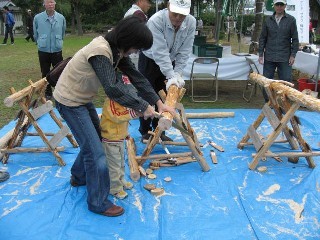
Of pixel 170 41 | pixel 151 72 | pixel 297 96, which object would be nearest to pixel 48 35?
pixel 151 72

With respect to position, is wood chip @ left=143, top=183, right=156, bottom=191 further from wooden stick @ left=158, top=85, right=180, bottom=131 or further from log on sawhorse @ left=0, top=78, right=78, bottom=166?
log on sawhorse @ left=0, top=78, right=78, bottom=166

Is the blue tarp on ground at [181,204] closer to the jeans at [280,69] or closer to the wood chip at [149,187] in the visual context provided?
the wood chip at [149,187]

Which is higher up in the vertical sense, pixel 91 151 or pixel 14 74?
pixel 14 74

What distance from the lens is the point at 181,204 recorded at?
297 cm

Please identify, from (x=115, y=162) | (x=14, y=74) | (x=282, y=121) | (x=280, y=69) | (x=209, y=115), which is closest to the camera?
(x=115, y=162)

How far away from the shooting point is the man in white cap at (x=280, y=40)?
17.5ft

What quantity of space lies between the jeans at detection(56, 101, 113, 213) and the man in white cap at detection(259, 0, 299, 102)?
3.61 meters

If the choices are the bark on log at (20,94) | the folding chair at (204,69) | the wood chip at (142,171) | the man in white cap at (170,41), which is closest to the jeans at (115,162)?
the wood chip at (142,171)

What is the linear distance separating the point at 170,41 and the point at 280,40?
7.96 feet

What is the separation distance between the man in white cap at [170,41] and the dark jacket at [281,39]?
2.14 metres

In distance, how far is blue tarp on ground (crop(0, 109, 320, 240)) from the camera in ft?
8.50

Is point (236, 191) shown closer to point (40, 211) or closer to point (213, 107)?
point (40, 211)

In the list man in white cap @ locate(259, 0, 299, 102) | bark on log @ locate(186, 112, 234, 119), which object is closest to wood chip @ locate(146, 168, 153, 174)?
bark on log @ locate(186, 112, 234, 119)

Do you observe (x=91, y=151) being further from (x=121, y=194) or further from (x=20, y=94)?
(x=20, y=94)
